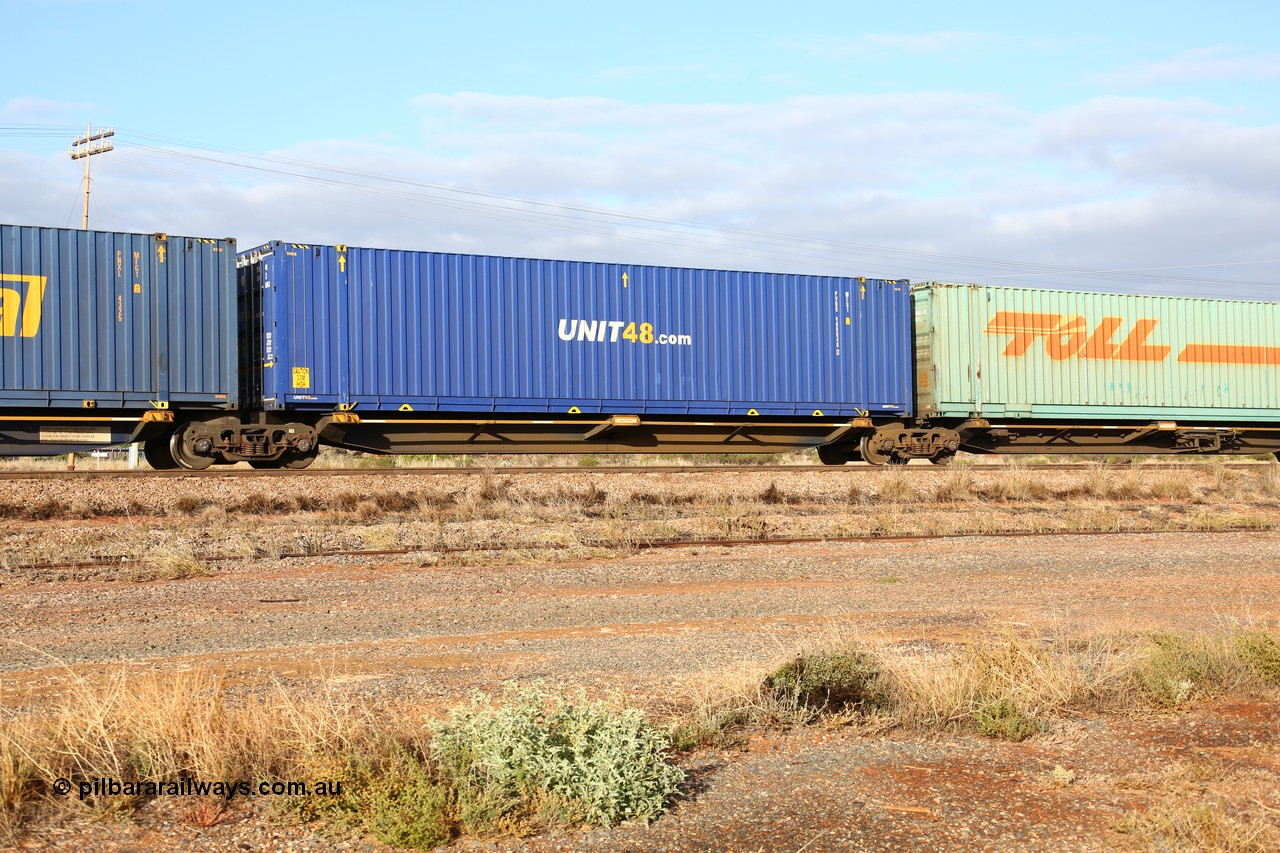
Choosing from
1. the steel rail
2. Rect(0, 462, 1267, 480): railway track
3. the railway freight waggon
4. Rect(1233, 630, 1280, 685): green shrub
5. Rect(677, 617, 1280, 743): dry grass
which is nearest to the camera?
Rect(677, 617, 1280, 743): dry grass

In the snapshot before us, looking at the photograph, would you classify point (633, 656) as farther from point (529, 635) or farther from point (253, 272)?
point (253, 272)

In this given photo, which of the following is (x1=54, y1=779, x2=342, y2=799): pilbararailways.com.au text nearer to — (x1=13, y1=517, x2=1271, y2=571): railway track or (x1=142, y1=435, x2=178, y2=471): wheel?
(x1=13, y1=517, x2=1271, y2=571): railway track

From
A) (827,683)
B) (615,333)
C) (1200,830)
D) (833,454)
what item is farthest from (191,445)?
(1200,830)

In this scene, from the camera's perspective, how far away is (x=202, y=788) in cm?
434

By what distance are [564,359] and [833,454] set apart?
7.11 metres

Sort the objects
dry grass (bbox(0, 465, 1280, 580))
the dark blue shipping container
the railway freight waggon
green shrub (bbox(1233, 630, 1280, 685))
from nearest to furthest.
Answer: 1. green shrub (bbox(1233, 630, 1280, 685))
2. dry grass (bbox(0, 465, 1280, 580))
3. the railway freight waggon
4. the dark blue shipping container

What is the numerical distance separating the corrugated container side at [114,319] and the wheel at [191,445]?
1.62ft

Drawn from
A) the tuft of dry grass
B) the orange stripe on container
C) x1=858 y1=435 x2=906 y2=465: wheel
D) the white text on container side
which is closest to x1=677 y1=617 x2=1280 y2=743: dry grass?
the tuft of dry grass

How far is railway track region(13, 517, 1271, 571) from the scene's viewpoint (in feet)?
38.0

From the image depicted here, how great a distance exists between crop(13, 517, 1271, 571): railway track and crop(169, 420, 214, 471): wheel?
16.9ft

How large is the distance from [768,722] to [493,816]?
187cm

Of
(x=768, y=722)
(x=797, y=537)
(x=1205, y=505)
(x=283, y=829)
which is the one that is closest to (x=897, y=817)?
(x=768, y=722)

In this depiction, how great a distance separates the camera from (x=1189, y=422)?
23.6 metres

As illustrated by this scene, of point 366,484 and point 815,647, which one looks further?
point 366,484
